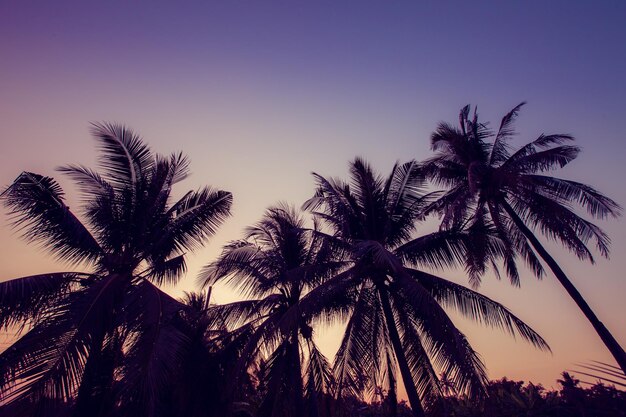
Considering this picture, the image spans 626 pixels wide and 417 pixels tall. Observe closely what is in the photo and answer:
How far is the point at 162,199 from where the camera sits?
1098 centimetres

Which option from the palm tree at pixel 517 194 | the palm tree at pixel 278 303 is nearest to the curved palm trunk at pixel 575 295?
the palm tree at pixel 517 194

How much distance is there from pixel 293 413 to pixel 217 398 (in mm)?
2360

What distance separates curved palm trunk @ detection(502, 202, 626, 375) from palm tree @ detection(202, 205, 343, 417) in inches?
245

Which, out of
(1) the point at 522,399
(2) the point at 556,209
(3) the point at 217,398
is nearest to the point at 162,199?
(3) the point at 217,398

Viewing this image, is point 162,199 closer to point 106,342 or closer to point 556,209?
point 106,342

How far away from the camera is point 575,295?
12117 millimetres

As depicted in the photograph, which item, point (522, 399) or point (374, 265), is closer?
point (374, 265)

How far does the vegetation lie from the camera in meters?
8.06

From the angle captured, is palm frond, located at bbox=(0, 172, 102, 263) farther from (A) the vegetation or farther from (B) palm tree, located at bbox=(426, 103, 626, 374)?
(B) palm tree, located at bbox=(426, 103, 626, 374)

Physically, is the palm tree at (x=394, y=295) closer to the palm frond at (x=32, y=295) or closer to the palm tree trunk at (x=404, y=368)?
the palm tree trunk at (x=404, y=368)

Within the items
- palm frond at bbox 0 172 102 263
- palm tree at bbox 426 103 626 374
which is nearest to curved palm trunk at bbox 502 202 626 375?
palm tree at bbox 426 103 626 374

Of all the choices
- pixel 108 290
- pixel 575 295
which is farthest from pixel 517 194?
pixel 108 290

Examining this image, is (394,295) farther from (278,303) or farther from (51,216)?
(51,216)

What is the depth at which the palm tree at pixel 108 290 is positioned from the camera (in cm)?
737
